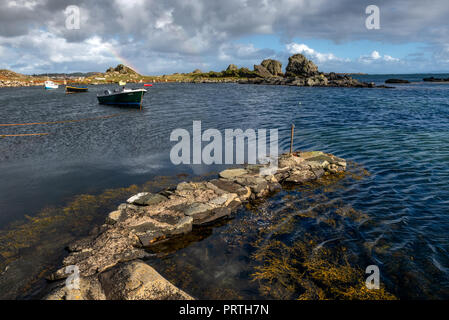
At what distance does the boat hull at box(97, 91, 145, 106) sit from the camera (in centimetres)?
3734

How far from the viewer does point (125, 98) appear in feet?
127

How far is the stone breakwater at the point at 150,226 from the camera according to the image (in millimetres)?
5492

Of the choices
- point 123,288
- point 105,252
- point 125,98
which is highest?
point 125,98

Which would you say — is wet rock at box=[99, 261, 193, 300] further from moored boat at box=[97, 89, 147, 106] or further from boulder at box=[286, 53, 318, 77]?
boulder at box=[286, 53, 318, 77]

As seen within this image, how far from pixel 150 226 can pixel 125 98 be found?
35.7 meters

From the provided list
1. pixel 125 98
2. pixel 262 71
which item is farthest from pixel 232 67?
pixel 125 98

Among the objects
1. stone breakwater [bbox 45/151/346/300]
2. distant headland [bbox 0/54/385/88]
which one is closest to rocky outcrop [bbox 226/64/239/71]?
distant headland [bbox 0/54/385/88]

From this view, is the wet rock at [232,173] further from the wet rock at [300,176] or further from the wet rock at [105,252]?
the wet rock at [105,252]

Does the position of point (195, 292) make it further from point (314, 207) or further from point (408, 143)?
point (408, 143)

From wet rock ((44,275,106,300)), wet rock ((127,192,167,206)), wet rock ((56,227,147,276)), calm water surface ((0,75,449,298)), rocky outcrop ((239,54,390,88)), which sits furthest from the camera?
rocky outcrop ((239,54,390,88))

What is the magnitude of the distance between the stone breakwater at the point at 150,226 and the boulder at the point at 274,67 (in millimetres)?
157177

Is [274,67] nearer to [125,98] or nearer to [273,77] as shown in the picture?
[273,77]

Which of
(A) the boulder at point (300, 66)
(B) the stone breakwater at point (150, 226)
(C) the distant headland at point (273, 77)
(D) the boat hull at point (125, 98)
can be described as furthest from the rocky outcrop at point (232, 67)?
(B) the stone breakwater at point (150, 226)

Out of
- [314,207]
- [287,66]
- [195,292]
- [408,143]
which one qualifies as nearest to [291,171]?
[314,207]
